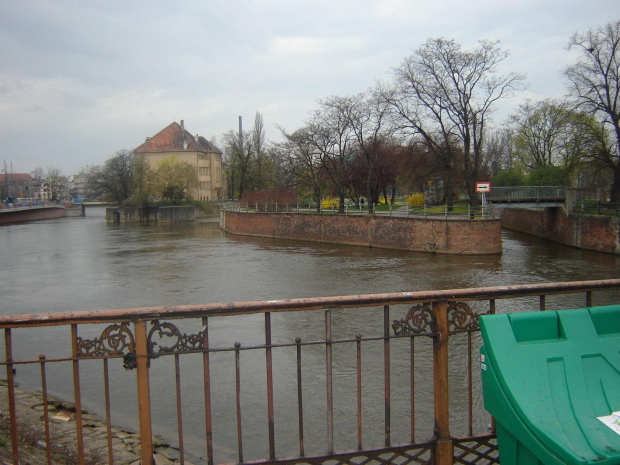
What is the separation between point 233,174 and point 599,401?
219 feet

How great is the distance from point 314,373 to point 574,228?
84.0 feet

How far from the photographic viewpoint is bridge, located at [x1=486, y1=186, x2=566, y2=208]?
31.6 m

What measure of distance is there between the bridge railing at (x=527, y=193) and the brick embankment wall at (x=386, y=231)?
698 cm

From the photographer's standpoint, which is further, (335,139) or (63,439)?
(335,139)

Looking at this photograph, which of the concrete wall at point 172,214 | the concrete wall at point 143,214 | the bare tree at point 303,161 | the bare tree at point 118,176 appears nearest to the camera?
the bare tree at point 303,161

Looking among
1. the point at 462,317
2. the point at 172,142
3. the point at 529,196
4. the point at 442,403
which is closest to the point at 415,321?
the point at 462,317

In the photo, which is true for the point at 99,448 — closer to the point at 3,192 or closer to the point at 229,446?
the point at 229,446

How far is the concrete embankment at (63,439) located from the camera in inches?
191

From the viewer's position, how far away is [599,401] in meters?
2.62

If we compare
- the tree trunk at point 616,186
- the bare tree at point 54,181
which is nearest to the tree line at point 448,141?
the tree trunk at point 616,186

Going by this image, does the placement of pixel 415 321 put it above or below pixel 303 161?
below

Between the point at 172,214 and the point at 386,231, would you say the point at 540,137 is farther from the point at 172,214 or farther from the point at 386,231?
the point at 172,214

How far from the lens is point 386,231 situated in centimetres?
3058

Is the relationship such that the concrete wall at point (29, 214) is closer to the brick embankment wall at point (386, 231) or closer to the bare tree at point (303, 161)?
the brick embankment wall at point (386, 231)
